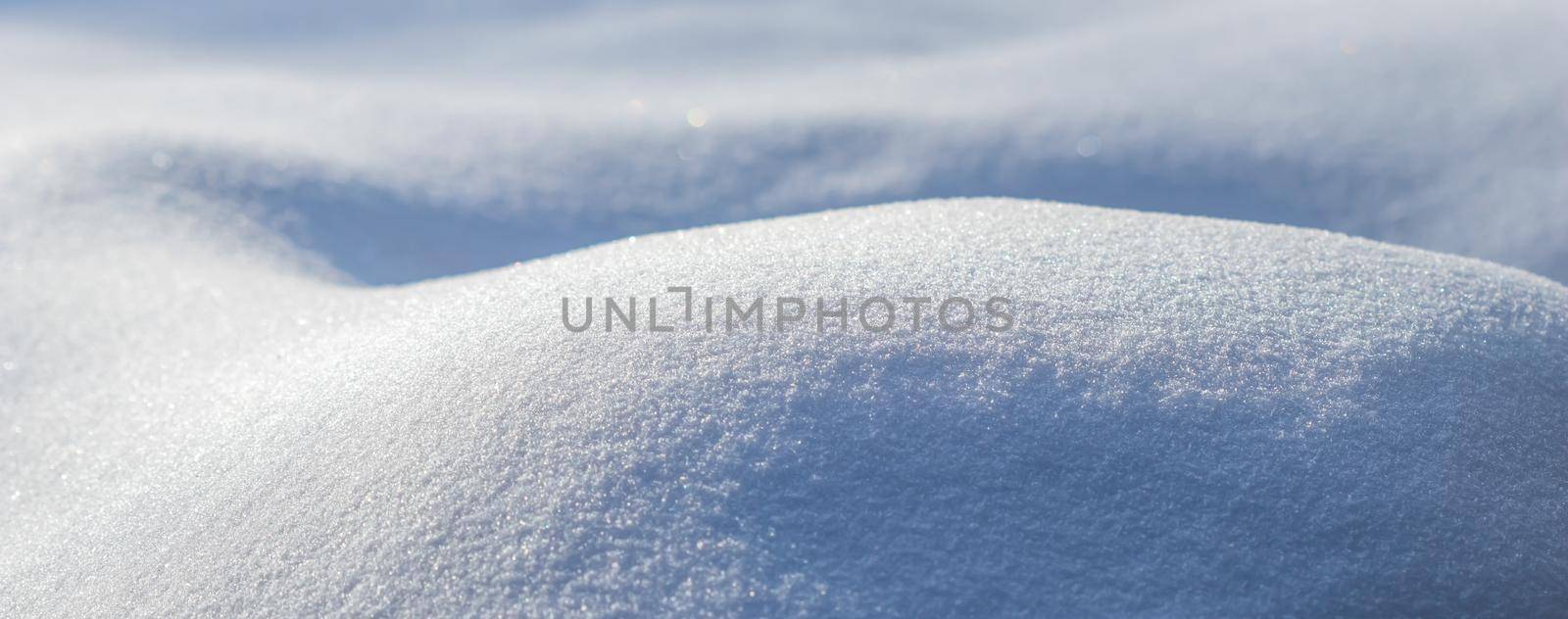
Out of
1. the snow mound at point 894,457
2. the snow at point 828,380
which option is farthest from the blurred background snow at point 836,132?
the snow mound at point 894,457

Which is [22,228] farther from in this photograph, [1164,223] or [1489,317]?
[1489,317]

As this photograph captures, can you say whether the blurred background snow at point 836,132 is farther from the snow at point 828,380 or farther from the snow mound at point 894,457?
the snow mound at point 894,457

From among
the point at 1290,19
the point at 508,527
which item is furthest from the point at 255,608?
the point at 1290,19

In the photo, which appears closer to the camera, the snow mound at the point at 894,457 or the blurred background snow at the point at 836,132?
the snow mound at the point at 894,457

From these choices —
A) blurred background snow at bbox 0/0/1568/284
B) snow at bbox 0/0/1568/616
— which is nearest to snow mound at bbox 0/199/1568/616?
snow at bbox 0/0/1568/616

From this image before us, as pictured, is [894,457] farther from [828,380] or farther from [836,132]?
[836,132]

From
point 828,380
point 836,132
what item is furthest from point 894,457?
point 836,132

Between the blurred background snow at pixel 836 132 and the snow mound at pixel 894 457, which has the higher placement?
the blurred background snow at pixel 836 132

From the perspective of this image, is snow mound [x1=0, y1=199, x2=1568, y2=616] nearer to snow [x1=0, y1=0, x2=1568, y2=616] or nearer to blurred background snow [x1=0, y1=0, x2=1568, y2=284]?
snow [x1=0, y1=0, x2=1568, y2=616]
